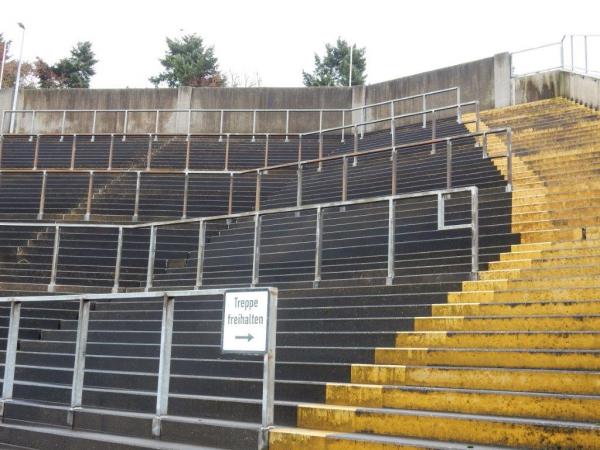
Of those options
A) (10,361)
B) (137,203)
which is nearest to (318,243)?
(10,361)

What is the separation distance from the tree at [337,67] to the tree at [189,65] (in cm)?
502

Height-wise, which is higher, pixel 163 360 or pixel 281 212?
pixel 281 212

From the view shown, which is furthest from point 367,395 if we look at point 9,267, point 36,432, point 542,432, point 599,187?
point 9,267

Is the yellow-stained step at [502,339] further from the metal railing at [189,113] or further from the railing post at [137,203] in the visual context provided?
the metal railing at [189,113]

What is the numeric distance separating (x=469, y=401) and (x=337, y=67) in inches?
1399

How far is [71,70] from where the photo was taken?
3688cm

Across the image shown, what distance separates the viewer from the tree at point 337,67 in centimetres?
3747

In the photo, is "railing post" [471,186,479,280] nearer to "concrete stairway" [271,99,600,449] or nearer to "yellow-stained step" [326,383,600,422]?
"concrete stairway" [271,99,600,449]

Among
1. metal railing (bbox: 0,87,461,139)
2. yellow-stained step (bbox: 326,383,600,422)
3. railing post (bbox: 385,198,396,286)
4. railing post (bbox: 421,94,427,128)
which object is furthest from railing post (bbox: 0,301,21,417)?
metal railing (bbox: 0,87,461,139)

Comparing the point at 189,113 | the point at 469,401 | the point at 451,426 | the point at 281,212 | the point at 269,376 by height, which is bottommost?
the point at 451,426

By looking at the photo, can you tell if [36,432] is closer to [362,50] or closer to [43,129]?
[43,129]

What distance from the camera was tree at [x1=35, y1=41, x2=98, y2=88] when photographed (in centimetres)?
3672

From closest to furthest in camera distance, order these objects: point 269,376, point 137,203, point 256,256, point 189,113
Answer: point 269,376
point 256,256
point 137,203
point 189,113

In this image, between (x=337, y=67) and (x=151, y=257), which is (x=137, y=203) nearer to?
(x=151, y=257)
